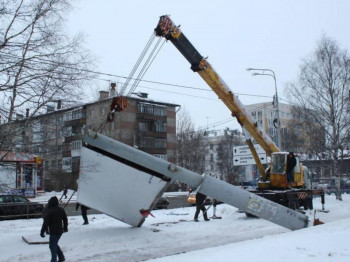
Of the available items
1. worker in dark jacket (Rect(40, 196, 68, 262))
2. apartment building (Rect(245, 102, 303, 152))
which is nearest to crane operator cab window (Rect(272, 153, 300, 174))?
worker in dark jacket (Rect(40, 196, 68, 262))

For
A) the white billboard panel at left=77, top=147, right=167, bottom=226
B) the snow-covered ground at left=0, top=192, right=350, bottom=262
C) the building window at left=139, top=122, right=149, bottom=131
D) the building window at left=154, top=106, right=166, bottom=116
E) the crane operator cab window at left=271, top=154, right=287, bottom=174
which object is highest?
the building window at left=154, top=106, right=166, bottom=116

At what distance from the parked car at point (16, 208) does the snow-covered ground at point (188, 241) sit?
8.22ft

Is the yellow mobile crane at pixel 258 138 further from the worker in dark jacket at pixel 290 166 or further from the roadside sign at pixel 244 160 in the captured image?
the roadside sign at pixel 244 160

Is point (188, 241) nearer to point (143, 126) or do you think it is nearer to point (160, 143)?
point (143, 126)

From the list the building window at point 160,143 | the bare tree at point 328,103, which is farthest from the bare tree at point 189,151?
the bare tree at point 328,103

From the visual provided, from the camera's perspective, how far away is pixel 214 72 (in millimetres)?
15914

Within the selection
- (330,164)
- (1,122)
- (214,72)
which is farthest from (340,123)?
(1,122)

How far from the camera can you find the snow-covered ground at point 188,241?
23.9ft

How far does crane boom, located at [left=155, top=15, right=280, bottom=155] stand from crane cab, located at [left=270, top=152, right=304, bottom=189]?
60 cm

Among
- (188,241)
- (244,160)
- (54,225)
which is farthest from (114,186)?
(244,160)

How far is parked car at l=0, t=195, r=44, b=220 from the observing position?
1786 cm

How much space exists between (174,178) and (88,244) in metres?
3.14

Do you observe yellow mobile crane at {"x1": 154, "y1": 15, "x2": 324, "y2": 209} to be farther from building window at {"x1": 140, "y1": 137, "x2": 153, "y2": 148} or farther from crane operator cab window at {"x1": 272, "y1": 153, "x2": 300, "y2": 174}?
building window at {"x1": 140, "y1": 137, "x2": 153, "y2": 148}

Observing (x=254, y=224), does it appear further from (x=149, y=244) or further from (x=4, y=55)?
(x=4, y=55)
